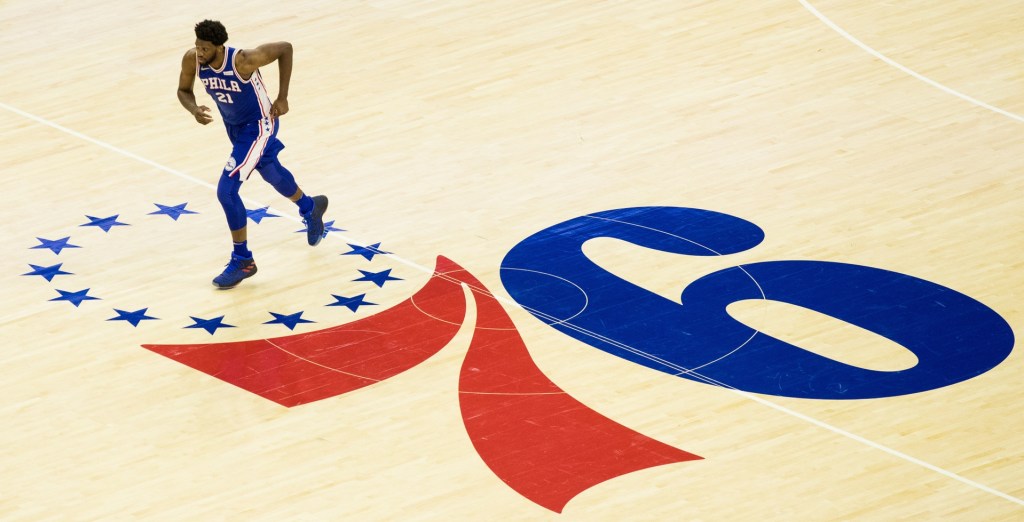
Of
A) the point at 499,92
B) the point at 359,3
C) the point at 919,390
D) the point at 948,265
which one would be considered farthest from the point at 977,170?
the point at 359,3

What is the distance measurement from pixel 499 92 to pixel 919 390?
233 inches

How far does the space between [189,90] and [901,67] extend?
683 cm

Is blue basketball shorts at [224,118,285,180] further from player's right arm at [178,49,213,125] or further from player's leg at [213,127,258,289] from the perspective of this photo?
player's right arm at [178,49,213,125]

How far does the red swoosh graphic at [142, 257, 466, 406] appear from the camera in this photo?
8461mm

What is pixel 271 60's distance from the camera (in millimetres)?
9312

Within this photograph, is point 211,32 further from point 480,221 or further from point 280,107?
point 480,221

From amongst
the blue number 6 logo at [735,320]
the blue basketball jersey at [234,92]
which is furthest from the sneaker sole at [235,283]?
the blue number 6 logo at [735,320]

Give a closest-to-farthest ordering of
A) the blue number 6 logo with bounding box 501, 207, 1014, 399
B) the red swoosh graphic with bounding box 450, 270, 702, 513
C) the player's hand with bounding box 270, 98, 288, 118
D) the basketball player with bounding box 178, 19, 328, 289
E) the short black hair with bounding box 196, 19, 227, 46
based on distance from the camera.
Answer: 1. the red swoosh graphic with bounding box 450, 270, 702, 513
2. the blue number 6 logo with bounding box 501, 207, 1014, 399
3. the short black hair with bounding box 196, 19, 227, 46
4. the basketball player with bounding box 178, 19, 328, 289
5. the player's hand with bounding box 270, 98, 288, 118

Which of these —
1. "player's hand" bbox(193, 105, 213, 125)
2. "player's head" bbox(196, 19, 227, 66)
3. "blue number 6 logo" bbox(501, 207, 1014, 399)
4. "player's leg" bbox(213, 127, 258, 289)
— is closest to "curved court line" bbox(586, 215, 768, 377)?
"blue number 6 logo" bbox(501, 207, 1014, 399)

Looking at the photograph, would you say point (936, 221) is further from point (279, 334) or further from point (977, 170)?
point (279, 334)

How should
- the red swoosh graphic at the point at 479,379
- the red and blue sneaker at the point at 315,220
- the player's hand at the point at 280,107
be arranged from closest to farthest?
the red swoosh graphic at the point at 479,379 → the player's hand at the point at 280,107 → the red and blue sneaker at the point at 315,220

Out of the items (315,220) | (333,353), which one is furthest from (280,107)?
(333,353)

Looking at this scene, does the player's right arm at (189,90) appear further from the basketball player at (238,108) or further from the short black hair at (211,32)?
the short black hair at (211,32)

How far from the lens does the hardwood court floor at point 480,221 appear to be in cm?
752
